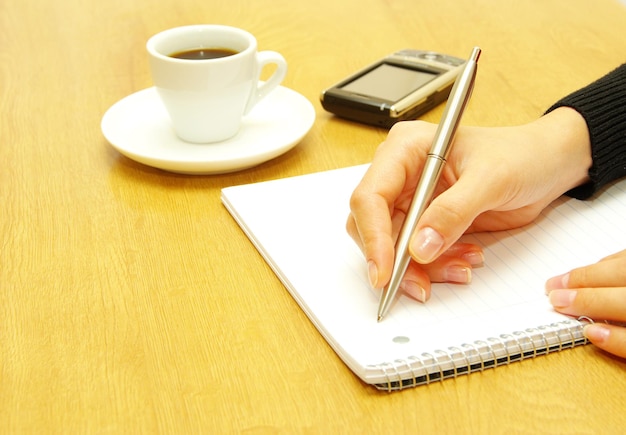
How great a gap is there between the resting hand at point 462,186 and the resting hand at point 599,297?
82 millimetres

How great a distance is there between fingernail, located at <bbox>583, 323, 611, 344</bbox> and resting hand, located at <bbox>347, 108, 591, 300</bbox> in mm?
111

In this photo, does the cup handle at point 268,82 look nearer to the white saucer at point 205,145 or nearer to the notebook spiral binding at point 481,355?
the white saucer at point 205,145

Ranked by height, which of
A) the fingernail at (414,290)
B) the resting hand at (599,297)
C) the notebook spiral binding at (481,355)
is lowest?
the fingernail at (414,290)

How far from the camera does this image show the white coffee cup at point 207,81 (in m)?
0.84

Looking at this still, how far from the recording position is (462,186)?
64 cm

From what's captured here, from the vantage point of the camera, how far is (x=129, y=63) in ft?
3.79

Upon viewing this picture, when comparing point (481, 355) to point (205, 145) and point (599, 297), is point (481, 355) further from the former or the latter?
point (205, 145)

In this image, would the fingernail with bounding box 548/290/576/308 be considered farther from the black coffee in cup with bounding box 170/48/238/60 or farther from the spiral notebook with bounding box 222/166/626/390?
the black coffee in cup with bounding box 170/48/238/60

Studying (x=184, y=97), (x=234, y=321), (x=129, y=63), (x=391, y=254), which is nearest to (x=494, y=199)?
(x=391, y=254)

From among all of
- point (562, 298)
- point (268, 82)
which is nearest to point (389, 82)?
point (268, 82)

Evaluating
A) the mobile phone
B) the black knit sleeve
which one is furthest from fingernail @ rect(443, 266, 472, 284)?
the mobile phone

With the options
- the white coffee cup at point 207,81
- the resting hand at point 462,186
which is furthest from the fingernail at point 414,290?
the white coffee cup at point 207,81

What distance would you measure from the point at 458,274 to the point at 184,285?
0.81 ft

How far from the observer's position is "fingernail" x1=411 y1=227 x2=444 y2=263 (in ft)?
2.01
